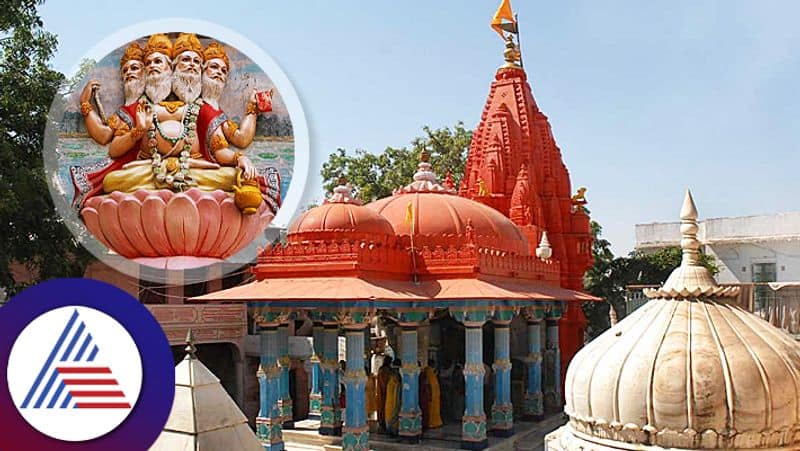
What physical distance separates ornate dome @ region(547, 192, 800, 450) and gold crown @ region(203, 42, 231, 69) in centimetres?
989

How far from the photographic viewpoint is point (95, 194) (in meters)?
13.8

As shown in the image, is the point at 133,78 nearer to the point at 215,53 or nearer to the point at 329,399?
the point at 215,53

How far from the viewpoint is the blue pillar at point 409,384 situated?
12.5 meters

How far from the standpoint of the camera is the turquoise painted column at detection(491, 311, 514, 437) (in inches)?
519

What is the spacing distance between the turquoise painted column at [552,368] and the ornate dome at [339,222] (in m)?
5.77

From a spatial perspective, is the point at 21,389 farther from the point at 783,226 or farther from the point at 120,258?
the point at 783,226

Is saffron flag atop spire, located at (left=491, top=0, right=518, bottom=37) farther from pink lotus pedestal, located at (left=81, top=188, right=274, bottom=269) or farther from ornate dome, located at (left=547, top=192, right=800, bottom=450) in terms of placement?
ornate dome, located at (left=547, top=192, right=800, bottom=450)

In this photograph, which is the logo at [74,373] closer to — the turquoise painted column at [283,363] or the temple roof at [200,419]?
the temple roof at [200,419]

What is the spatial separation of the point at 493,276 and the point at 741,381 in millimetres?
8411

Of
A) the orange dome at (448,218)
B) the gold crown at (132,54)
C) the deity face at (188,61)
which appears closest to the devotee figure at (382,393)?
the orange dome at (448,218)

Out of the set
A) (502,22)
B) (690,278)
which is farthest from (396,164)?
(690,278)

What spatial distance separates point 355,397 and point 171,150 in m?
6.21

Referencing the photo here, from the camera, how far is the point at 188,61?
13109 mm

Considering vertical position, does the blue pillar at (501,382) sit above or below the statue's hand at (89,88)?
below
